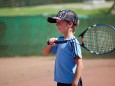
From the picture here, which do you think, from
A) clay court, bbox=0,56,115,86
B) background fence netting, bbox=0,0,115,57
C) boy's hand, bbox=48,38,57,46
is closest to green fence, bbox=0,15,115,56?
background fence netting, bbox=0,0,115,57

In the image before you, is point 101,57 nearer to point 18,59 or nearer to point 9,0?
point 18,59

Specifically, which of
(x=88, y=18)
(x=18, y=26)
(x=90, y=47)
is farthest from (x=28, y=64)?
(x=90, y=47)

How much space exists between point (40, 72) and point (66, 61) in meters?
5.23

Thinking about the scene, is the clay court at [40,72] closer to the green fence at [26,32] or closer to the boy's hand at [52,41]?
the green fence at [26,32]

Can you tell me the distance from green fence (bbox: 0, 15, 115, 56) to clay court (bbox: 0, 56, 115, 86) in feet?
0.98

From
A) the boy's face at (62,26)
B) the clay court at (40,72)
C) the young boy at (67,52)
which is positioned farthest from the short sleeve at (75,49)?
the clay court at (40,72)

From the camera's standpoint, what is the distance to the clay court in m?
7.53

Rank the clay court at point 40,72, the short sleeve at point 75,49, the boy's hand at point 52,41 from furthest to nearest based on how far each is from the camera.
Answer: the clay court at point 40,72 → the boy's hand at point 52,41 → the short sleeve at point 75,49

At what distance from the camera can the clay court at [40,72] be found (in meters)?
7.53

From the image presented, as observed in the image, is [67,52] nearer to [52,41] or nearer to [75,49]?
[75,49]

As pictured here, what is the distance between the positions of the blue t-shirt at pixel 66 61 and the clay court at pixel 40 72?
137 inches

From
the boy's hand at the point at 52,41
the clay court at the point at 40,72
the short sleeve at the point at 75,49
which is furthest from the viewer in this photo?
the clay court at the point at 40,72

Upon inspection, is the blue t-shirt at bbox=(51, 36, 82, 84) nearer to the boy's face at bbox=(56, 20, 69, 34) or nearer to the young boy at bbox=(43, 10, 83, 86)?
the young boy at bbox=(43, 10, 83, 86)

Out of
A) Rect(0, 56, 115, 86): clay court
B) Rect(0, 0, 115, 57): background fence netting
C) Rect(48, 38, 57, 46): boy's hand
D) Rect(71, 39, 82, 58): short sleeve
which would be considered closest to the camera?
Rect(71, 39, 82, 58): short sleeve
